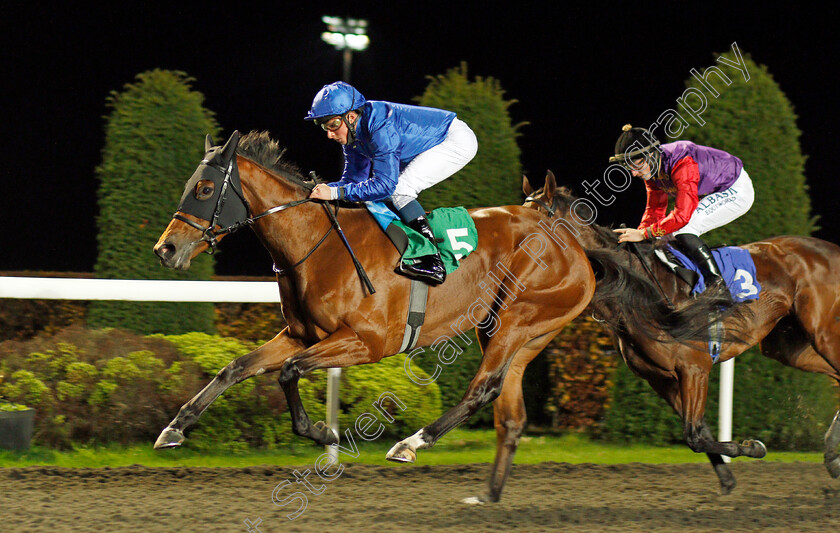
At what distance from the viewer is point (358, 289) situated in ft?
11.2

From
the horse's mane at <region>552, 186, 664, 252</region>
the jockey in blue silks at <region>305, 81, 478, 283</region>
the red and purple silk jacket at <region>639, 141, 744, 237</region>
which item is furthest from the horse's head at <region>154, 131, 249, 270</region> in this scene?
the red and purple silk jacket at <region>639, 141, 744, 237</region>

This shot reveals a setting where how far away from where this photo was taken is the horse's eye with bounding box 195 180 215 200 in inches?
127

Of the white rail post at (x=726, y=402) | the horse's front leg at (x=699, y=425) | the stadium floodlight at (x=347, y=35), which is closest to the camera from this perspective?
the horse's front leg at (x=699, y=425)

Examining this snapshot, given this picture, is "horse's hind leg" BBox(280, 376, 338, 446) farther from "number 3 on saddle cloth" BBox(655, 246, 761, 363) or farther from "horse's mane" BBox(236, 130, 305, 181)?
"number 3 on saddle cloth" BBox(655, 246, 761, 363)

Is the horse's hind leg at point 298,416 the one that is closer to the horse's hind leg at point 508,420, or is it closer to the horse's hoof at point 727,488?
the horse's hind leg at point 508,420

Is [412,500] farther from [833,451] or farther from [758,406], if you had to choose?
[758,406]

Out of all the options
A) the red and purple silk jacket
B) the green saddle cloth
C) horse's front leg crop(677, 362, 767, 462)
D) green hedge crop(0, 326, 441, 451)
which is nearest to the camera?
the green saddle cloth

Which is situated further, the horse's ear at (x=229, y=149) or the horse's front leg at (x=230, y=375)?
the horse's ear at (x=229, y=149)

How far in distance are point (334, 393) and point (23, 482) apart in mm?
1573

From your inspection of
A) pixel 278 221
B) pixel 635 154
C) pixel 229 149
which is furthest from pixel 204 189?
pixel 635 154

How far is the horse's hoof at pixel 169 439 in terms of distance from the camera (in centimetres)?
306

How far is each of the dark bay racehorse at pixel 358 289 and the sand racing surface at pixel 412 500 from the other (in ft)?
1.07

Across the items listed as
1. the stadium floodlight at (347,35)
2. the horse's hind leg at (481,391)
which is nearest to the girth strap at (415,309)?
the horse's hind leg at (481,391)

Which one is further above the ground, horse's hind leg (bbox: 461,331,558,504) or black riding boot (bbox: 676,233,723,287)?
black riding boot (bbox: 676,233,723,287)
